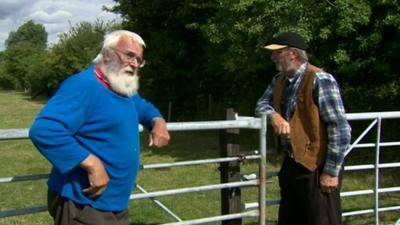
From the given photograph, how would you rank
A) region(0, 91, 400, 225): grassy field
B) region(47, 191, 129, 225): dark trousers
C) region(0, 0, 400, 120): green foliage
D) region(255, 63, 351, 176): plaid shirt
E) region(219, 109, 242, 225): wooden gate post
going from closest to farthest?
region(47, 191, 129, 225): dark trousers, region(255, 63, 351, 176): plaid shirt, region(219, 109, 242, 225): wooden gate post, region(0, 91, 400, 225): grassy field, region(0, 0, 400, 120): green foliage

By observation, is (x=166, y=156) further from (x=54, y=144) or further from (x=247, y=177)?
(x=54, y=144)

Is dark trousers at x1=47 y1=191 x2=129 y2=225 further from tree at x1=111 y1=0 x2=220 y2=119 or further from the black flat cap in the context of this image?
tree at x1=111 y1=0 x2=220 y2=119

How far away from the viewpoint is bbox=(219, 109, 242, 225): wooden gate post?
13.7 ft

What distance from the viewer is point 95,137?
255 cm

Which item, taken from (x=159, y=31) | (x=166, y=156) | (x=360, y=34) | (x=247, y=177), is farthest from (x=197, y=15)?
(x=247, y=177)

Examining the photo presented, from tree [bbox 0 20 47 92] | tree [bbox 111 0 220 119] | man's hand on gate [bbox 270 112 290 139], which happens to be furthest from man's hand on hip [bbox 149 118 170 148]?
tree [bbox 0 20 47 92]

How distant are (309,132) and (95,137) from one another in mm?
1607

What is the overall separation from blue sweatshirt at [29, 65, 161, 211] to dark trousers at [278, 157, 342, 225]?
1.35 m

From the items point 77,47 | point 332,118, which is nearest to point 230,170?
point 332,118

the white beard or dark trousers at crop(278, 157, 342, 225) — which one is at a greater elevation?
the white beard

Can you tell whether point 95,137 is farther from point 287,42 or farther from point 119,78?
point 287,42

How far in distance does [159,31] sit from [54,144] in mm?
19544

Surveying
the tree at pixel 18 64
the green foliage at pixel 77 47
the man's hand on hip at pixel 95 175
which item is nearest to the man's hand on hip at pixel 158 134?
the man's hand on hip at pixel 95 175

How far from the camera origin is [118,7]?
76.7 ft
